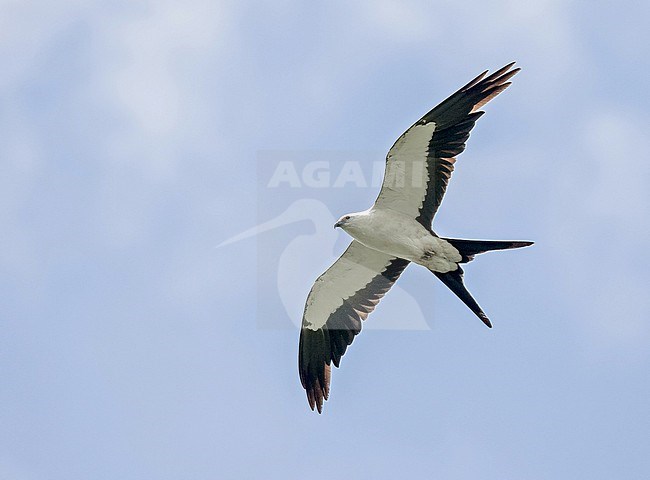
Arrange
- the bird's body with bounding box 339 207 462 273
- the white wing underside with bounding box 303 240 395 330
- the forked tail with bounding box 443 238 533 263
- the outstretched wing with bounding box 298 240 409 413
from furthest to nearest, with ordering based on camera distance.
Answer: the outstretched wing with bounding box 298 240 409 413, the white wing underside with bounding box 303 240 395 330, the bird's body with bounding box 339 207 462 273, the forked tail with bounding box 443 238 533 263

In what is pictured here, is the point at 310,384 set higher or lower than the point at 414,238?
→ lower

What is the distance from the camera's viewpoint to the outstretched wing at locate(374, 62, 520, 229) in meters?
15.6

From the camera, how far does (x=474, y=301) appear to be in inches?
633

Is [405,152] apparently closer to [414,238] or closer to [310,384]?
[414,238]

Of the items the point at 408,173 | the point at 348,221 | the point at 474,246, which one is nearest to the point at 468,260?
the point at 474,246

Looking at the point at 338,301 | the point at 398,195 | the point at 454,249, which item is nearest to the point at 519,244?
the point at 454,249

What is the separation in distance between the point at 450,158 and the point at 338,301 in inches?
131

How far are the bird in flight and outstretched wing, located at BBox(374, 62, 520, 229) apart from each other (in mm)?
15

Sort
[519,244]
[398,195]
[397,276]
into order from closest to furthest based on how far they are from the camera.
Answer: [519,244]
[398,195]
[397,276]

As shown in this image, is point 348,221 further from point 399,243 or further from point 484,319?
point 484,319

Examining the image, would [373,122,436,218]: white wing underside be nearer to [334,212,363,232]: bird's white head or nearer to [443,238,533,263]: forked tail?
[334,212,363,232]: bird's white head

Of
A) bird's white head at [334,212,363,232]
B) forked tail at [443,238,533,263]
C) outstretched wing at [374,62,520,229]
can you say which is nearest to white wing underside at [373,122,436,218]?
outstretched wing at [374,62,520,229]

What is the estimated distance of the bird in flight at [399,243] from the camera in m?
15.6

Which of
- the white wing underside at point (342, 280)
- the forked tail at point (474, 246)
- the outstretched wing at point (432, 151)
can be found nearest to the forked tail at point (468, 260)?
the forked tail at point (474, 246)
